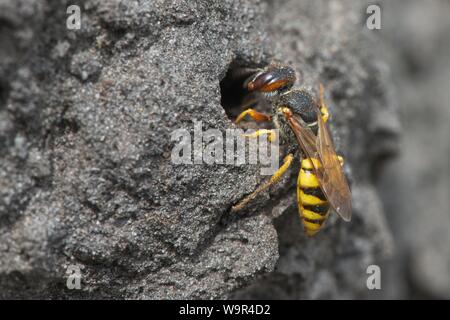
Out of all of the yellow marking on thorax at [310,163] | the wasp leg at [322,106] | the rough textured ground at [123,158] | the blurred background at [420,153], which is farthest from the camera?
the blurred background at [420,153]

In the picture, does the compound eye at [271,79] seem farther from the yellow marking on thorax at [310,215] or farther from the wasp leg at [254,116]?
the yellow marking on thorax at [310,215]

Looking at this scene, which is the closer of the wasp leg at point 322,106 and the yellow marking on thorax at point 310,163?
the yellow marking on thorax at point 310,163

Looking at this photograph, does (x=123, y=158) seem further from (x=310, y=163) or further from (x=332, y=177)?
(x=332, y=177)

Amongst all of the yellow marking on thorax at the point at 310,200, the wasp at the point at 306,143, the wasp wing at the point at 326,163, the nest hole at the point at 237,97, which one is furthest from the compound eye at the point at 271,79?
the yellow marking on thorax at the point at 310,200

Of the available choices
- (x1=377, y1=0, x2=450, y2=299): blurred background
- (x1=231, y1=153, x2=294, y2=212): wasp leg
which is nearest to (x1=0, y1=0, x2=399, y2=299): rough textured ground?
(x1=231, y1=153, x2=294, y2=212): wasp leg

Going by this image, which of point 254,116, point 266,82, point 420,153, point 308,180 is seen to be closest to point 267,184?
point 308,180

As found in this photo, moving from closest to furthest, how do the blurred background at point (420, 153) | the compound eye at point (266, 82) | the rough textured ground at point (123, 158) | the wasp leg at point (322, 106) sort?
1. the rough textured ground at point (123, 158)
2. the compound eye at point (266, 82)
3. the wasp leg at point (322, 106)
4. the blurred background at point (420, 153)
